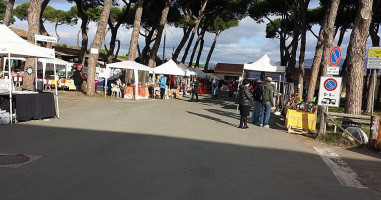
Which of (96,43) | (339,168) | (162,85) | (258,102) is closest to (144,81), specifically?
(162,85)

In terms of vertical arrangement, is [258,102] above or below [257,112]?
above

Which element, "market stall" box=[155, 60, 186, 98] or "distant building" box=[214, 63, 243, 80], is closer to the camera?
"market stall" box=[155, 60, 186, 98]

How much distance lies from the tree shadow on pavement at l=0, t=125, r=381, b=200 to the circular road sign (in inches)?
123

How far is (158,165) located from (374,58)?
7462 millimetres

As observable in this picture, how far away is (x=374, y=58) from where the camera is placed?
10281 mm

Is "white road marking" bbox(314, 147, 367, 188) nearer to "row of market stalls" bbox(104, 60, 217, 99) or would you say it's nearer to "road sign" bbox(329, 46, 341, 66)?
"road sign" bbox(329, 46, 341, 66)

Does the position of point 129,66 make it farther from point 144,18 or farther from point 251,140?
point 144,18

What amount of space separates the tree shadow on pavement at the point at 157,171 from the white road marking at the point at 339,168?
0.57ft

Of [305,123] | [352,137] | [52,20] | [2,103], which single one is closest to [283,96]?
[305,123]

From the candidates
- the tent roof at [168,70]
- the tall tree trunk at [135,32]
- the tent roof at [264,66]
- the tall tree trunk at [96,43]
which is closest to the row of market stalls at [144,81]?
the tent roof at [168,70]

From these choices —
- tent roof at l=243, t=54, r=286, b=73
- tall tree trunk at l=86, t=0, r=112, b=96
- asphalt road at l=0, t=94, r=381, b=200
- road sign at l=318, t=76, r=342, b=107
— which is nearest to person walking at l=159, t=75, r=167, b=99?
tall tree trunk at l=86, t=0, r=112, b=96

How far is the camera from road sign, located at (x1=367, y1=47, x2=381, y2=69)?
10.2 meters

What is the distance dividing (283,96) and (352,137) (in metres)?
9.88

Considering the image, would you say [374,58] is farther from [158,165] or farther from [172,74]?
[172,74]
